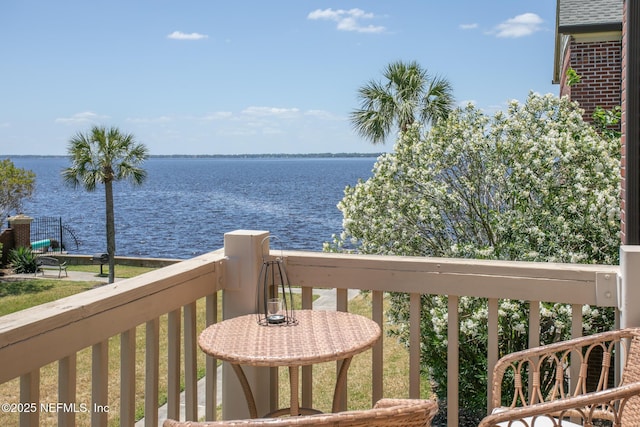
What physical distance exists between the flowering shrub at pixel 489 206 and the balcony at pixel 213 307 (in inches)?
99.1

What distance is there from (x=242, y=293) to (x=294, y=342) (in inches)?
17.8

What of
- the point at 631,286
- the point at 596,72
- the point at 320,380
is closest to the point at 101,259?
the point at 320,380

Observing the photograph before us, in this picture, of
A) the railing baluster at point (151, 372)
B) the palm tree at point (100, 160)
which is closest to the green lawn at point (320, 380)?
the railing baluster at point (151, 372)

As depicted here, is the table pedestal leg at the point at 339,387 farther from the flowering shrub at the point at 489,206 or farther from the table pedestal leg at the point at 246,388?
the flowering shrub at the point at 489,206

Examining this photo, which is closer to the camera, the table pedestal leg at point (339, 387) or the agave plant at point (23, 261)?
the table pedestal leg at point (339, 387)

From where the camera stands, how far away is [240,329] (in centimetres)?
198

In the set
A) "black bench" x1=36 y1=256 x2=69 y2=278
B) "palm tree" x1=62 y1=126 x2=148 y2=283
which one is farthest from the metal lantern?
"black bench" x1=36 y1=256 x2=69 y2=278

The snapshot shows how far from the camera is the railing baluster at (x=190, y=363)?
207 cm

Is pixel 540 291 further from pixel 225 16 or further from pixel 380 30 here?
pixel 380 30

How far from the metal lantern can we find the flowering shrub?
8.55 ft

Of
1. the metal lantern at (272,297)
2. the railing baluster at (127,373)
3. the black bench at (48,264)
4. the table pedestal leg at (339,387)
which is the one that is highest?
the metal lantern at (272,297)

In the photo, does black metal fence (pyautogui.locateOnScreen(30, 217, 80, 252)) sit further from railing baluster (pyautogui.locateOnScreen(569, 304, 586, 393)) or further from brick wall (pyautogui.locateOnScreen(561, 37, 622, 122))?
railing baluster (pyautogui.locateOnScreen(569, 304, 586, 393))

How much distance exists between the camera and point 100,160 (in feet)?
60.6

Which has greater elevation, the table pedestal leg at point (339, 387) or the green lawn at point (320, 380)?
the table pedestal leg at point (339, 387)
